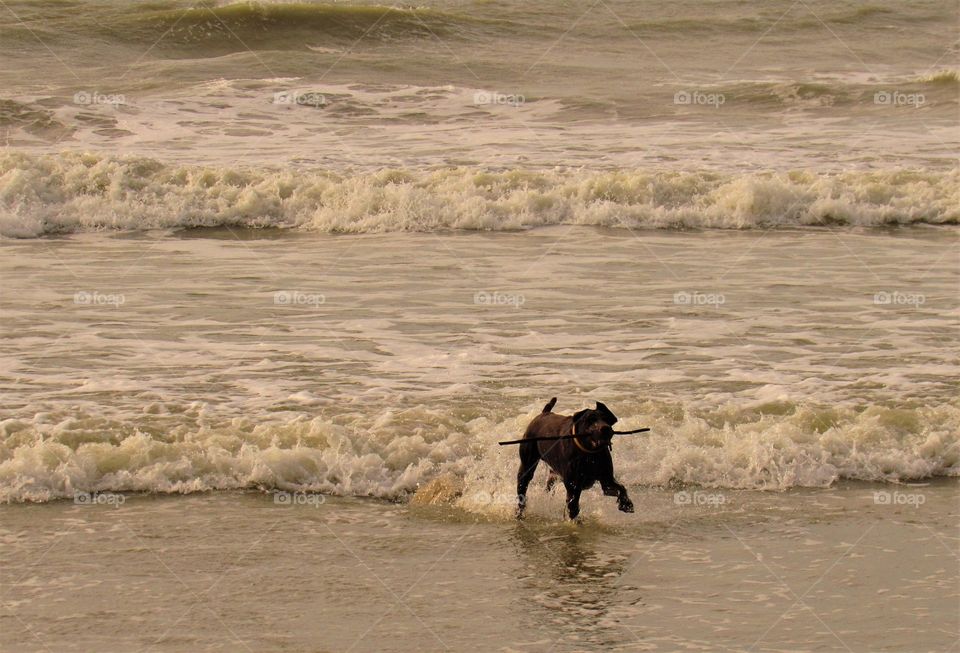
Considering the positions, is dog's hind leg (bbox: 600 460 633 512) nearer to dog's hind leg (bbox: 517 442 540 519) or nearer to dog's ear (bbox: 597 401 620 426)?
dog's ear (bbox: 597 401 620 426)

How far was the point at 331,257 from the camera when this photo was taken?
1541cm

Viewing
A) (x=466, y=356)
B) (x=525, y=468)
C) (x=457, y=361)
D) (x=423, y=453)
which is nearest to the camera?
(x=525, y=468)

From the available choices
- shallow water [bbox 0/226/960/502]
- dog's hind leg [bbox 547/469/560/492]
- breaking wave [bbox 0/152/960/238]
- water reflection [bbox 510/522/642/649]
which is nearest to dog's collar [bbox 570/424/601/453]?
water reflection [bbox 510/522/642/649]

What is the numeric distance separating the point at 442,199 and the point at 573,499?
10.7 metres

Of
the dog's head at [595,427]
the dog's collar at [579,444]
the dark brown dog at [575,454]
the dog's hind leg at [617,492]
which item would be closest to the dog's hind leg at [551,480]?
the dark brown dog at [575,454]

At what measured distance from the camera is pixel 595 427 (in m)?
6.97

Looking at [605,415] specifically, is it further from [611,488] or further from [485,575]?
[485,575]

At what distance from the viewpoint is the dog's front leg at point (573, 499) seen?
7379 millimetres

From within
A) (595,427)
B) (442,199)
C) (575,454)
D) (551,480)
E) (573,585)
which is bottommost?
(573,585)

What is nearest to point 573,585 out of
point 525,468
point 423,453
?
point 525,468

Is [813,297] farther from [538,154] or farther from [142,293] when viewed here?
[538,154]

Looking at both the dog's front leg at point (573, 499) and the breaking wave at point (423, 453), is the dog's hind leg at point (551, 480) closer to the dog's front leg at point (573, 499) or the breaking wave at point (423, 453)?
the breaking wave at point (423, 453)

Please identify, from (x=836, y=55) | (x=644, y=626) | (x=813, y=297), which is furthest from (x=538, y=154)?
(x=644, y=626)

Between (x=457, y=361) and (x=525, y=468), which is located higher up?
(x=457, y=361)
